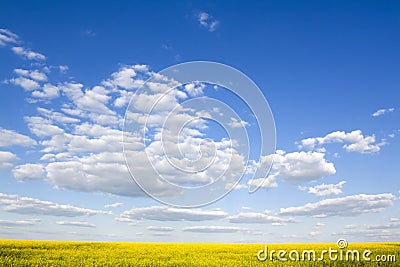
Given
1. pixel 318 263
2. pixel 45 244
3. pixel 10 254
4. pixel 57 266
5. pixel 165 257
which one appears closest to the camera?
pixel 57 266

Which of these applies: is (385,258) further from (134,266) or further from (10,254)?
(10,254)

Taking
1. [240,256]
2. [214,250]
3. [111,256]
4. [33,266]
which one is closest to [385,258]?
[240,256]

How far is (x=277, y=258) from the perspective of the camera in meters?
25.1

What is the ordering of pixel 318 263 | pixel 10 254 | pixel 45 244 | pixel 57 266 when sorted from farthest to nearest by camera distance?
1. pixel 45 244
2. pixel 10 254
3. pixel 318 263
4. pixel 57 266

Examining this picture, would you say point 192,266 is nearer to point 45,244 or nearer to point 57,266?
point 57,266

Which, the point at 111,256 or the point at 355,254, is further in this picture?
the point at 355,254

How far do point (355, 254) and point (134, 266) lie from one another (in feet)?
50.6

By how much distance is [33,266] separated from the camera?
19.8 meters

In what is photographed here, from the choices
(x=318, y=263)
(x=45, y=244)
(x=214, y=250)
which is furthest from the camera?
(x=45, y=244)

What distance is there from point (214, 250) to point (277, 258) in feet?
20.4

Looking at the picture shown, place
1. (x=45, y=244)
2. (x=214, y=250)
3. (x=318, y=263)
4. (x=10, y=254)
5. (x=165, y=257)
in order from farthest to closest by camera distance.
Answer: (x=45, y=244), (x=214, y=250), (x=10, y=254), (x=165, y=257), (x=318, y=263)

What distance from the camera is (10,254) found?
25859 millimetres

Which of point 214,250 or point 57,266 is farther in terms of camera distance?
point 214,250

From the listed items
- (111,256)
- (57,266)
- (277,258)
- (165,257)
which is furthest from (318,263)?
(57,266)
